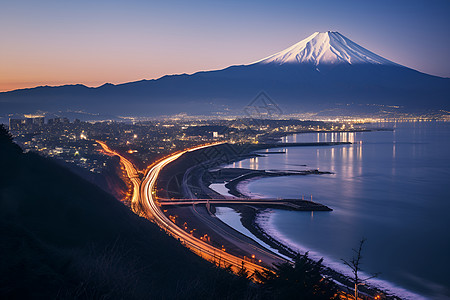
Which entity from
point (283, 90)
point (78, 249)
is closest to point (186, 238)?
point (78, 249)

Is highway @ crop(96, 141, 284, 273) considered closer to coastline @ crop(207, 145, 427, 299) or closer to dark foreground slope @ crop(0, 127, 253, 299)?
dark foreground slope @ crop(0, 127, 253, 299)

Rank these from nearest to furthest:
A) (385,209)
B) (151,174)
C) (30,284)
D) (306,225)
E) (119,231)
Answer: (30,284) → (119,231) → (306,225) → (385,209) → (151,174)

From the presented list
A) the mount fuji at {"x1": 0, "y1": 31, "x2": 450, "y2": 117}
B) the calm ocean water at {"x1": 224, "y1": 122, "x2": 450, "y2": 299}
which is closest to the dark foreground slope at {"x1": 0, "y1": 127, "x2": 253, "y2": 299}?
the calm ocean water at {"x1": 224, "y1": 122, "x2": 450, "y2": 299}

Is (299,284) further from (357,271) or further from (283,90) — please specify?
(283,90)

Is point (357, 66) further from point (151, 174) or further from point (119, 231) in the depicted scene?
point (119, 231)

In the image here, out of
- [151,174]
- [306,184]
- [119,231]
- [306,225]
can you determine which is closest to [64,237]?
[119,231]

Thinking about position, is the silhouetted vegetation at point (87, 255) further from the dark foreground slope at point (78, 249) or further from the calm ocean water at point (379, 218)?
the calm ocean water at point (379, 218)

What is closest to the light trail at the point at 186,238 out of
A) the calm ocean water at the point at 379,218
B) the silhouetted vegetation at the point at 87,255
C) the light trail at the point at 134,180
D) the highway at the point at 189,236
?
the highway at the point at 189,236
